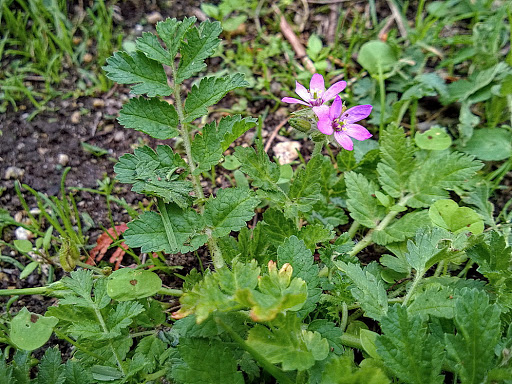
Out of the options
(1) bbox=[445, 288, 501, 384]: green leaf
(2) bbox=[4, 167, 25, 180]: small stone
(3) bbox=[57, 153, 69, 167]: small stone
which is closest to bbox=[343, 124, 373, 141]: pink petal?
(1) bbox=[445, 288, 501, 384]: green leaf

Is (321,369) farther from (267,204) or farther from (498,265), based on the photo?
(267,204)

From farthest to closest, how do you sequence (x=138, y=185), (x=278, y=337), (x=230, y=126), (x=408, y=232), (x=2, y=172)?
1. (x=2, y=172)
2. (x=408, y=232)
3. (x=230, y=126)
4. (x=138, y=185)
5. (x=278, y=337)

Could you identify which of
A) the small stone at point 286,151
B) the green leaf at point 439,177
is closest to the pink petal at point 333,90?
the green leaf at point 439,177

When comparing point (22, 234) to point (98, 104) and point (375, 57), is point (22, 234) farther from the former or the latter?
point (375, 57)

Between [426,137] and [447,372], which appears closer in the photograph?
[447,372]

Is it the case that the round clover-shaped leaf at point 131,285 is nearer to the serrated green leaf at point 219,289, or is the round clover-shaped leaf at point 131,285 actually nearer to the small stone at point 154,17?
the serrated green leaf at point 219,289

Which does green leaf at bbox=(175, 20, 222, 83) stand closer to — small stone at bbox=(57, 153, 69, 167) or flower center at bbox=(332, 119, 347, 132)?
flower center at bbox=(332, 119, 347, 132)

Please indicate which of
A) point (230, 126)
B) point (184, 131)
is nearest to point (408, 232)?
point (230, 126)
